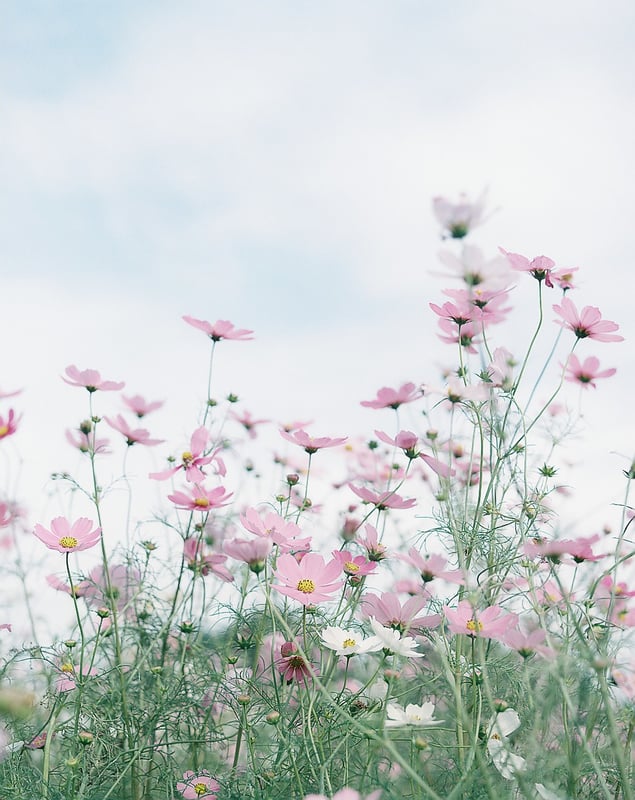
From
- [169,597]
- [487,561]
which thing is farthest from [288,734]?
[169,597]

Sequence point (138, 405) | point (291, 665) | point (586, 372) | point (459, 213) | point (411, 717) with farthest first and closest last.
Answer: point (138, 405)
point (586, 372)
point (291, 665)
point (411, 717)
point (459, 213)

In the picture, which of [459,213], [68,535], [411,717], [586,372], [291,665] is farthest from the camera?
[586,372]

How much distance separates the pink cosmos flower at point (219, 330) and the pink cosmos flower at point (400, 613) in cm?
60

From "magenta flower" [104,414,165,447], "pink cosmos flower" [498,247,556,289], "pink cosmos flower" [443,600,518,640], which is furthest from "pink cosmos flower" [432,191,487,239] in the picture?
"magenta flower" [104,414,165,447]

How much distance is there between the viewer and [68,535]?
4.08 feet

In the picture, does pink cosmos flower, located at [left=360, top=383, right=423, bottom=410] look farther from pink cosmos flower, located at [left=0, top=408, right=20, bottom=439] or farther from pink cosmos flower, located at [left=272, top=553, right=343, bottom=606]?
pink cosmos flower, located at [left=0, top=408, right=20, bottom=439]

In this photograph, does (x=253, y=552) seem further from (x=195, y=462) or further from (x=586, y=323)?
(x=586, y=323)

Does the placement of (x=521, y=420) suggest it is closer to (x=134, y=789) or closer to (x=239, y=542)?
(x=239, y=542)

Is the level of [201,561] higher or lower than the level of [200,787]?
higher

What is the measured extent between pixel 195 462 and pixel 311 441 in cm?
20

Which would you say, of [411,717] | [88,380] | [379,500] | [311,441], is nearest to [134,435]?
[88,380]

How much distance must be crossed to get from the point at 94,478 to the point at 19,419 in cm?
34

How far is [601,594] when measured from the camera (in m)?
1.27

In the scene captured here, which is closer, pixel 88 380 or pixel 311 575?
pixel 311 575
